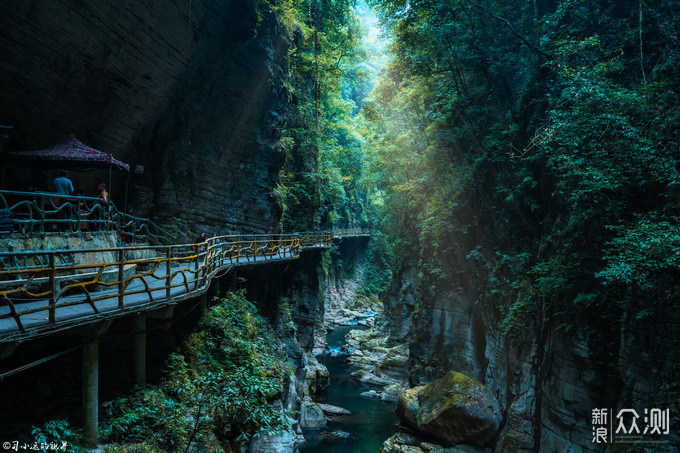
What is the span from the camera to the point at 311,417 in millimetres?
19188

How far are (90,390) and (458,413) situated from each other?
41.0 ft

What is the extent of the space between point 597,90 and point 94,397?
46.0 ft

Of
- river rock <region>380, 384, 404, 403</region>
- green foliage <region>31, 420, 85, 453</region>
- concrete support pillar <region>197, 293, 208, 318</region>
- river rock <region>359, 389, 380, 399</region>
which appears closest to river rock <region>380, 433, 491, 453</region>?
river rock <region>380, 384, 404, 403</region>

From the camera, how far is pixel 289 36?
22.8 meters

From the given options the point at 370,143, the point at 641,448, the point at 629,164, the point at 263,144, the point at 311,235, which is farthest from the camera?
A: the point at 370,143

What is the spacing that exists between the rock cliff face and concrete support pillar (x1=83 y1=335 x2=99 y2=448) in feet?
28.8

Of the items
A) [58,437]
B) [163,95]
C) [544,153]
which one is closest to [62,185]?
[58,437]

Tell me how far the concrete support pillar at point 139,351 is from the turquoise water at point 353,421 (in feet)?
38.5

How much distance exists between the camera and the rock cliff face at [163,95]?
11.2 meters

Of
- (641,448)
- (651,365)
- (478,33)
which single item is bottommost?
(641,448)

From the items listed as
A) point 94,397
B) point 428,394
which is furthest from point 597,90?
point 94,397

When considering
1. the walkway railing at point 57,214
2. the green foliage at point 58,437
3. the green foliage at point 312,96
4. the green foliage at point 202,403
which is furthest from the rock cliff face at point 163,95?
the green foliage at point 58,437

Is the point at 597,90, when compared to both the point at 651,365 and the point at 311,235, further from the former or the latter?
the point at 311,235

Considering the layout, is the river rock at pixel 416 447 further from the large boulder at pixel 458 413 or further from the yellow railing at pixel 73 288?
the yellow railing at pixel 73 288
